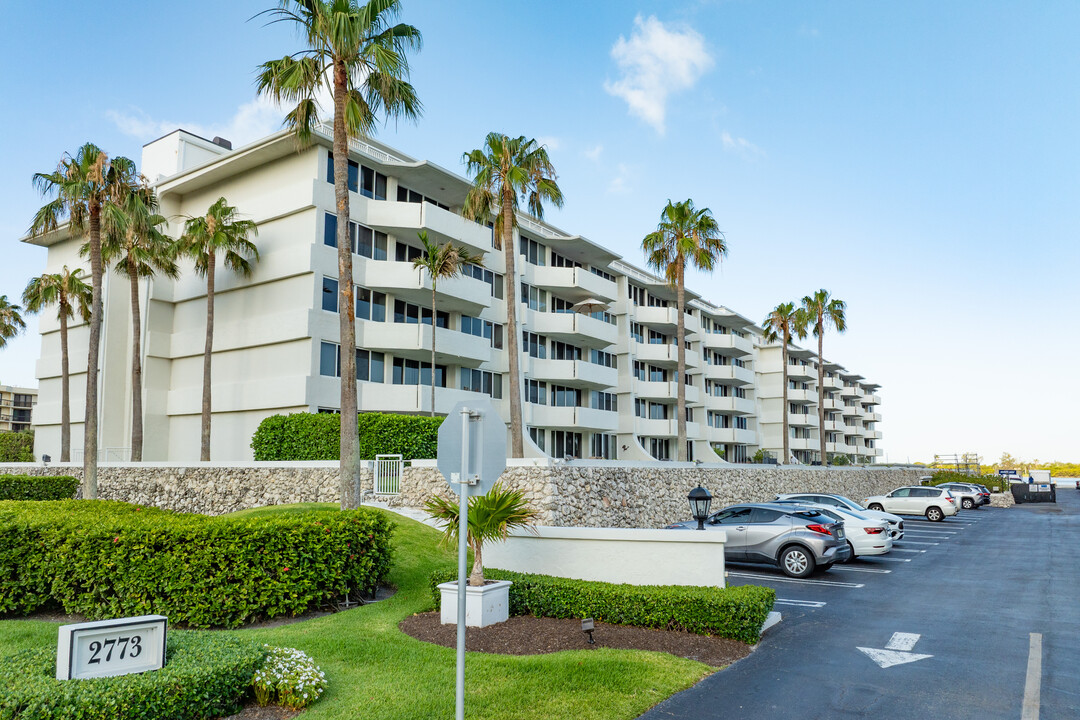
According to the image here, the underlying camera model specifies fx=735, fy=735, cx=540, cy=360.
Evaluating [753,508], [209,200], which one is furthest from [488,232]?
[753,508]

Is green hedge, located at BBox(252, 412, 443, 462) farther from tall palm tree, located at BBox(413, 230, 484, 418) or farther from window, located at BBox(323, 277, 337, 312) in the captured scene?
window, located at BBox(323, 277, 337, 312)

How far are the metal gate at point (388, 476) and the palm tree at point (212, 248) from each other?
10877mm

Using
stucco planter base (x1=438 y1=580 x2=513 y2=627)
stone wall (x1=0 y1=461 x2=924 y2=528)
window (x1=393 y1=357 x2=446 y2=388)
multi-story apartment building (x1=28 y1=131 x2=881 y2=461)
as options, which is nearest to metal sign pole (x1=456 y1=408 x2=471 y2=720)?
stucco planter base (x1=438 y1=580 x2=513 y2=627)

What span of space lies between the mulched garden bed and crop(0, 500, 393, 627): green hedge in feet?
5.46

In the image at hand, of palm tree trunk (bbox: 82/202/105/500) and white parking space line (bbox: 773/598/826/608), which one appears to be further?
palm tree trunk (bbox: 82/202/105/500)

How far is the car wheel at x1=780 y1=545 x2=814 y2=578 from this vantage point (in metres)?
16.3

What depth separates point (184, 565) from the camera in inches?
400

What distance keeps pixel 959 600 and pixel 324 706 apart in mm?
12050

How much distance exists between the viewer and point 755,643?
9820 mm

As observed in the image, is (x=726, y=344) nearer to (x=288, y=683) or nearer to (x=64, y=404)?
(x=64, y=404)

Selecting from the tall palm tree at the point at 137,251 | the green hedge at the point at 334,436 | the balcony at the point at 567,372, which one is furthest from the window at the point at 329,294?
the balcony at the point at 567,372

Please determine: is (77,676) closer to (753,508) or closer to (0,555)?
(0,555)

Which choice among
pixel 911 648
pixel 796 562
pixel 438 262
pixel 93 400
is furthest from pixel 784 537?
pixel 93 400

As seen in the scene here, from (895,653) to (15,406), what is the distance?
5772 inches
